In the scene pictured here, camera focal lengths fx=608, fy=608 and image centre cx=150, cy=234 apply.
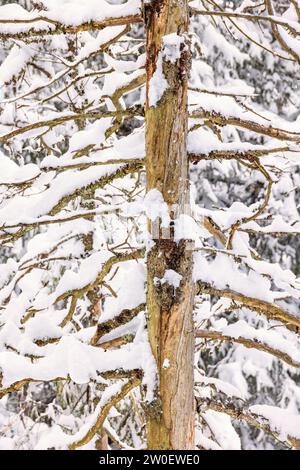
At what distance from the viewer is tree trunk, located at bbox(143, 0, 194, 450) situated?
263cm

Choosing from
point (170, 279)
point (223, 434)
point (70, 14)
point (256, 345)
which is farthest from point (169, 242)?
point (223, 434)

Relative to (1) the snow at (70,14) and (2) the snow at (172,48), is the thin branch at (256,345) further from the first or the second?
(1) the snow at (70,14)

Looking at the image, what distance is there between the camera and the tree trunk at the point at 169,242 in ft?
8.63

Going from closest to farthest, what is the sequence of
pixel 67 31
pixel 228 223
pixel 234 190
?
pixel 67 31, pixel 228 223, pixel 234 190

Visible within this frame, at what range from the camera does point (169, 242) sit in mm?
2654

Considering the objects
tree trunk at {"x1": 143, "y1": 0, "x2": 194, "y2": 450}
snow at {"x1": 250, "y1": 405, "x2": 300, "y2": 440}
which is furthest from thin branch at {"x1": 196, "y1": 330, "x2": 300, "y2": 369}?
tree trunk at {"x1": 143, "y1": 0, "x2": 194, "y2": 450}

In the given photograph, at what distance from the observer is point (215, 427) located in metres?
4.35

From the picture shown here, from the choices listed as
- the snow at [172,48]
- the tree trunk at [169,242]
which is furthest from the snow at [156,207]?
the snow at [172,48]

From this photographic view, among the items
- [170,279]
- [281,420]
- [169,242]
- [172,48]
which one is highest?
[172,48]

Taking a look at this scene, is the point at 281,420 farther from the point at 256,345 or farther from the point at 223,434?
the point at 223,434
